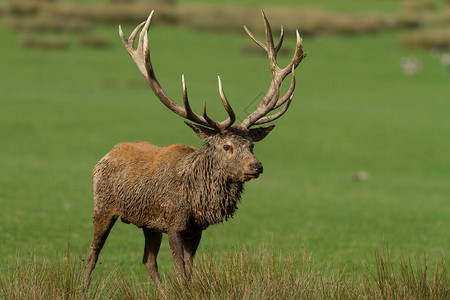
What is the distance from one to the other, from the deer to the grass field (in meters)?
0.55

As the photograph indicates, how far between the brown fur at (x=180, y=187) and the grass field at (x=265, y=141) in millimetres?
507

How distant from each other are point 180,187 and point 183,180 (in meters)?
0.08

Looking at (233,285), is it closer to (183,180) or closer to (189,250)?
(189,250)

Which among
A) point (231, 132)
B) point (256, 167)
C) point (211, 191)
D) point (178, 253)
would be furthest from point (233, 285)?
point (231, 132)

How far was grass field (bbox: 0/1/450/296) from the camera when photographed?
46.5 ft

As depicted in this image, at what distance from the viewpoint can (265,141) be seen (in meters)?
25.6

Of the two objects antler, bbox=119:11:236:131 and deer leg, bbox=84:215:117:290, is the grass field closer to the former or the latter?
deer leg, bbox=84:215:117:290

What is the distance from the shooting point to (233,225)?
15672 mm

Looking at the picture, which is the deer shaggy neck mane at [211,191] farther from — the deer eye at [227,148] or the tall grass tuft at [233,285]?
the tall grass tuft at [233,285]

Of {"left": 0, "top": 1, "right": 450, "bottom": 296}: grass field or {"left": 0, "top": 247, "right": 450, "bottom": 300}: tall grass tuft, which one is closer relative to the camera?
{"left": 0, "top": 247, "right": 450, "bottom": 300}: tall grass tuft

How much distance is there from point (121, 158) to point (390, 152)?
16.6m

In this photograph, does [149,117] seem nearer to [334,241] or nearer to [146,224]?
[334,241]

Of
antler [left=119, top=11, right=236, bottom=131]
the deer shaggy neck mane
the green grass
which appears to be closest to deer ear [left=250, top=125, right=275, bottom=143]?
antler [left=119, top=11, right=236, bottom=131]

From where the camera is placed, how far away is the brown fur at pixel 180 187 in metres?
8.20
